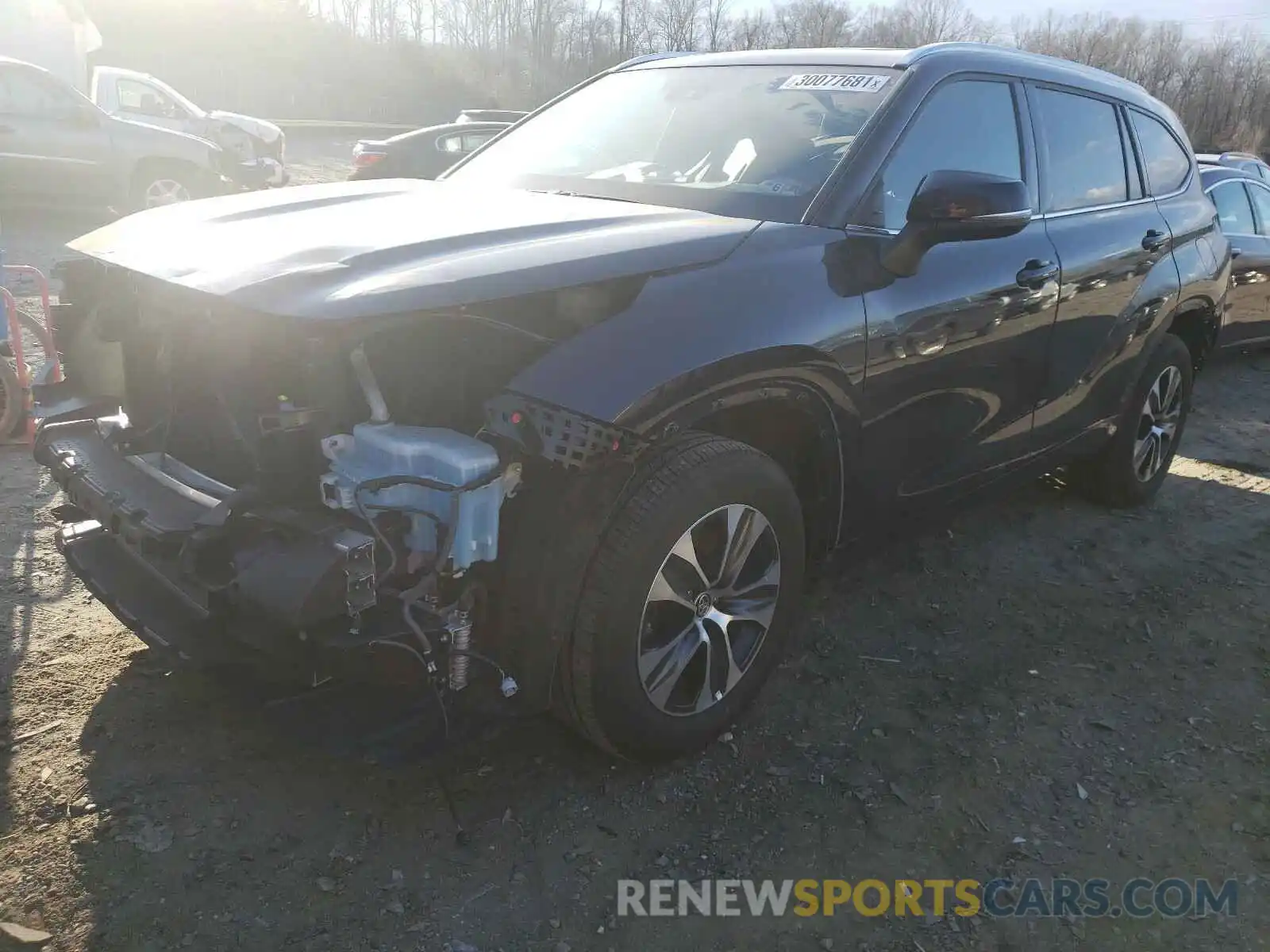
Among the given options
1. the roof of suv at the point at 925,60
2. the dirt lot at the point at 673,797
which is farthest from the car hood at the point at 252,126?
the dirt lot at the point at 673,797

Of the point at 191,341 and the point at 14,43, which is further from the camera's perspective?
the point at 14,43

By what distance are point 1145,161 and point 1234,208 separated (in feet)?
15.0

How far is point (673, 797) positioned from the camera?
2.72 metres

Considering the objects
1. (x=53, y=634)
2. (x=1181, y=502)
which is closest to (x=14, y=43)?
(x=53, y=634)

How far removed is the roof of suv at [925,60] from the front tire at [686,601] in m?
1.58

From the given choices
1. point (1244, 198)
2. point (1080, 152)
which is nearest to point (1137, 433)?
point (1080, 152)

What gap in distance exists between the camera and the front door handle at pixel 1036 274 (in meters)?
3.50

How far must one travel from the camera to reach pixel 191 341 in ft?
8.50

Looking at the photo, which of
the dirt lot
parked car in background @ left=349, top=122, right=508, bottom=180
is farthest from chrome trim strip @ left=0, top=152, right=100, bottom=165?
the dirt lot

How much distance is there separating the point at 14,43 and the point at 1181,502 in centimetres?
2035

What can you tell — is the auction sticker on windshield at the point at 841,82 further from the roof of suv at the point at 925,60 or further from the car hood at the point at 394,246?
the car hood at the point at 394,246

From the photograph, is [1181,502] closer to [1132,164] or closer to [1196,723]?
[1132,164]

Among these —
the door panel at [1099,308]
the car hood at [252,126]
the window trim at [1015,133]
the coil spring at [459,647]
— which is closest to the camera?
the coil spring at [459,647]

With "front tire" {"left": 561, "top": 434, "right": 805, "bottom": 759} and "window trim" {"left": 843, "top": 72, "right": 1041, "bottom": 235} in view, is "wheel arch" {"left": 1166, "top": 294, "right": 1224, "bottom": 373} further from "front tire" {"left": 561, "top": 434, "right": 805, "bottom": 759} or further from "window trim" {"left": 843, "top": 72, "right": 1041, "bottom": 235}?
"front tire" {"left": 561, "top": 434, "right": 805, "bottom": 759}
